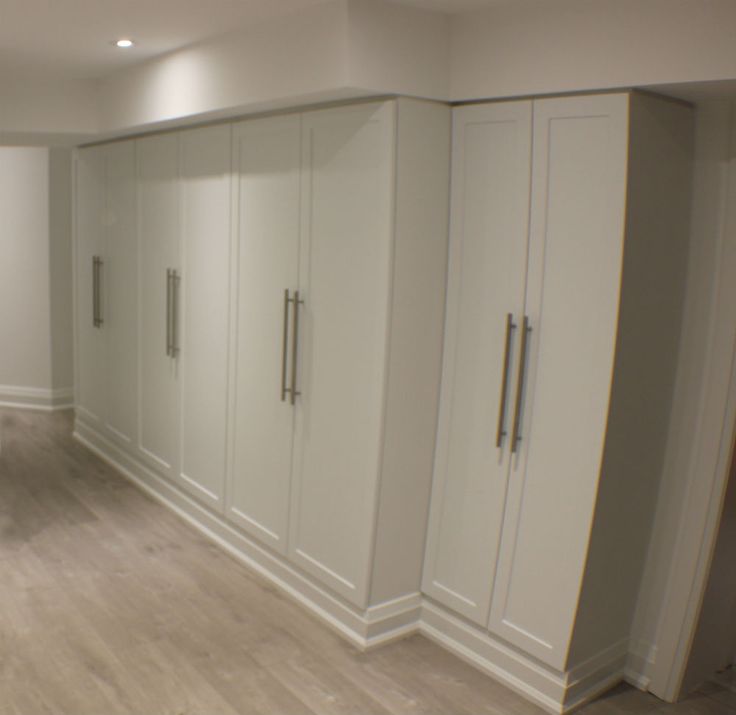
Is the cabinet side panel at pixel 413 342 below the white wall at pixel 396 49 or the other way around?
below

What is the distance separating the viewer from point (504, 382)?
2.71 metres

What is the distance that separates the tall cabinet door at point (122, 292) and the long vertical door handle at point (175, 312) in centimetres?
48

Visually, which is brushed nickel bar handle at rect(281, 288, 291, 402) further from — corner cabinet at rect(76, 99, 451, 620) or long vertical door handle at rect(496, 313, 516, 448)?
long vertical door handle at rect(496, 313, 516, 448)

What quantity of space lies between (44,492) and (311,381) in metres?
2.17

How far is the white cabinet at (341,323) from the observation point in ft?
9.10

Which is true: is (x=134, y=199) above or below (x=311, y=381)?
above

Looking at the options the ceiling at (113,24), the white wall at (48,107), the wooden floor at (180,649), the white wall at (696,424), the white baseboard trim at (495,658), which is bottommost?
the wooden floor at (180,649)

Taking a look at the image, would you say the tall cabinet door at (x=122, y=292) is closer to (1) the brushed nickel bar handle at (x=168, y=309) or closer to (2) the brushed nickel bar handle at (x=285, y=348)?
(1) the brushed nickel bar handle at (x=168, y=309)

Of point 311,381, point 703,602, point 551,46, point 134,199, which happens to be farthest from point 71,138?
point 703,602

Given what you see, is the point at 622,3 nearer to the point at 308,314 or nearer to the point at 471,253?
the point at 471,253

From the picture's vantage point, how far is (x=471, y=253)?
2.81 m

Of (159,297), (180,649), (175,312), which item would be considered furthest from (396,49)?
(180,649)

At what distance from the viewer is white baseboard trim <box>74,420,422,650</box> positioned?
9.95 feet

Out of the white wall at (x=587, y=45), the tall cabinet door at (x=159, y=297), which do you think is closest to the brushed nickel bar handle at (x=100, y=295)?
the tall cabinet door at (x=159, y=297)
